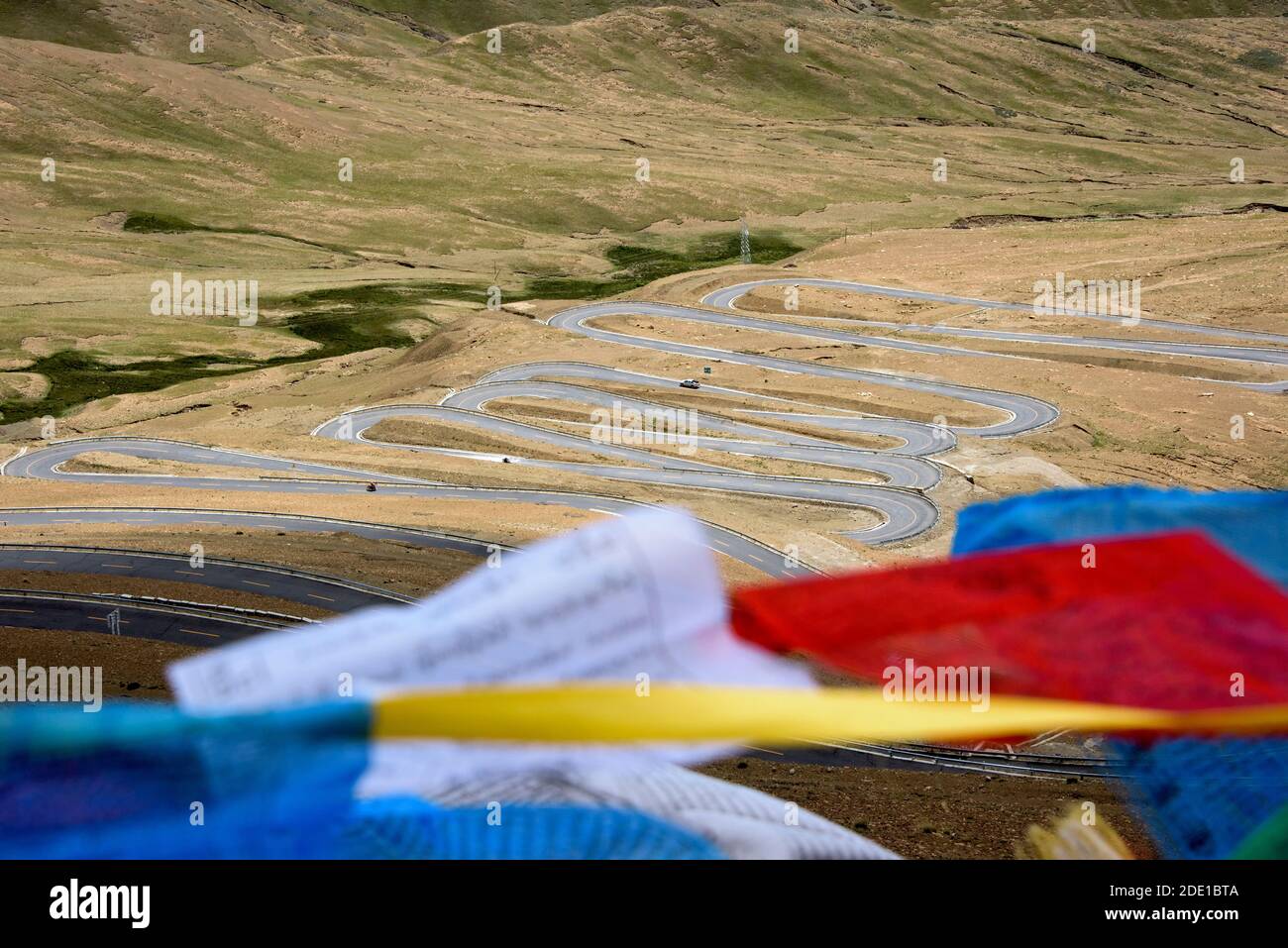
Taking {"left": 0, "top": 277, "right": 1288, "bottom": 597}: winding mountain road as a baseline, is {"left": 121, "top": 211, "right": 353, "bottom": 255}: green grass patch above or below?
above

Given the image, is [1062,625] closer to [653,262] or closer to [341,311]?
[341,311]

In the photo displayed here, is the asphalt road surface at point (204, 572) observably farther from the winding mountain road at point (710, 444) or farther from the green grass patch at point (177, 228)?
the green grass patch at point (177, 228)

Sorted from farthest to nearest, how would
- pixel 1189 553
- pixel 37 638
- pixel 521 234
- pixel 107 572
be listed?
pixel 521 234, pixel 107 572, pixel 37 638, pixel 1189 553

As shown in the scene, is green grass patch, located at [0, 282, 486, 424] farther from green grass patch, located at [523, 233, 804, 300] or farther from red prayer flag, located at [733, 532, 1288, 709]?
red prayer flag, located at [733, 532, 1288, 709]

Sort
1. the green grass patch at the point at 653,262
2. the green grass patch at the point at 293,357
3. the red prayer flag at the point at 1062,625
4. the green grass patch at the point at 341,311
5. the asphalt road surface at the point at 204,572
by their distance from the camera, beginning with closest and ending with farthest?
the red prayer flag at the point at 1062,625, the asphalt road surface at the point at 204,572, the green grass patch at the point at 293,357, the green grass patch at the point at 341,311, the green grass patch at the point at 653,262

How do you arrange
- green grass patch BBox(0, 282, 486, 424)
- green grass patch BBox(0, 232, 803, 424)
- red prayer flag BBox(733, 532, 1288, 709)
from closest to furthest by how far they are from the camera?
red prayer flag BBox(733, 532, 1288, 709), green grass patch BBox(0, 282, 486, 424), green grass patch BBox(0, 232, 803, 424)

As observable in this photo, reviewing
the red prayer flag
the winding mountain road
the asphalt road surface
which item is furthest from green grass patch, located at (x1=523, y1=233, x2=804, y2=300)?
the red prayer flag

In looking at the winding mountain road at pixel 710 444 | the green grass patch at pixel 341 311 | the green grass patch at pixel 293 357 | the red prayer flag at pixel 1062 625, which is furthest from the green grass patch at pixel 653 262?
the red prayer flag at pixel 1062 625

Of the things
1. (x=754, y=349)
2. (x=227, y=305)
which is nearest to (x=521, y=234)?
(x=227, y=305)

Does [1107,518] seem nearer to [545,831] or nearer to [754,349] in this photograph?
[545,831]

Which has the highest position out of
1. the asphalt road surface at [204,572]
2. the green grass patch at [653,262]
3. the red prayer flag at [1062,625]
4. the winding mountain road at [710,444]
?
the green grass patch at [653,262]

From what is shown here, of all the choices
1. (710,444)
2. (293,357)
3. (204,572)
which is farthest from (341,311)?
(204,572)
